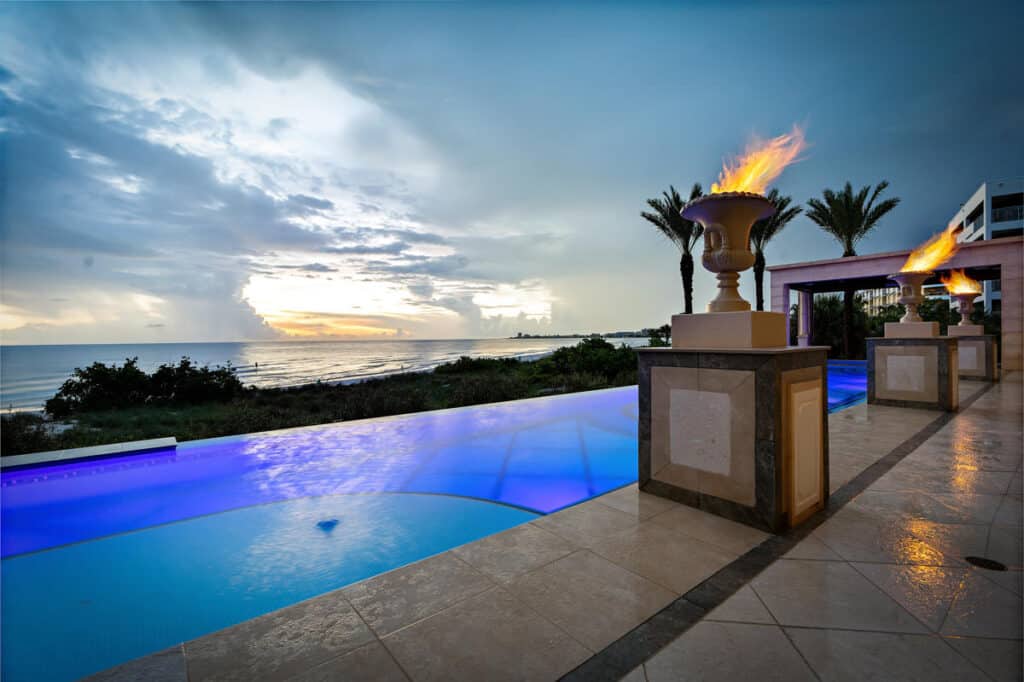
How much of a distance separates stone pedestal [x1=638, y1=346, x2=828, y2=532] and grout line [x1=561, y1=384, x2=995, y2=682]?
0.49 feet

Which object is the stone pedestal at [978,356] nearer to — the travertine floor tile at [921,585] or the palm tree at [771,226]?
the palm tree at [771,226]

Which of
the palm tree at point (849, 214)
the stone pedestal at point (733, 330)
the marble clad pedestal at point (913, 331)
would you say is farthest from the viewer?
the palm tree at point (849, 214)

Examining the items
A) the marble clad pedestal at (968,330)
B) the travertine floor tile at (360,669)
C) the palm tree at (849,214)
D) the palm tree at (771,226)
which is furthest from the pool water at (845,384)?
the travertine floor tile at (360,669)

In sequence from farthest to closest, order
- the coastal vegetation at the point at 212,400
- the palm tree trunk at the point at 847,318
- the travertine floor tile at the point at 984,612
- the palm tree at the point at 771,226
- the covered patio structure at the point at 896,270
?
the palm tree at the point at 771,226, the palm tree trunk at the point at 847,318, the covered patio structure at the point at 896,270, the coastal vegetation at the point at 212,400, the travertine floor tile at the point at 984,612

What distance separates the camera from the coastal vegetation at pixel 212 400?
1006 cm

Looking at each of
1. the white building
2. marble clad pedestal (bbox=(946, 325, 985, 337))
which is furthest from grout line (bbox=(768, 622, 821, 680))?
the white building

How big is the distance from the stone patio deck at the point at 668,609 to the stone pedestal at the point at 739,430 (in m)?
0.20

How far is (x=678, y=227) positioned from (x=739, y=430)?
17.8 m

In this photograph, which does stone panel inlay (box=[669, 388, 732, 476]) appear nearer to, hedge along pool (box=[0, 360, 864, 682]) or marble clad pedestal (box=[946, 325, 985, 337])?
hedge along pool (box=[0, 360, 864, 682])

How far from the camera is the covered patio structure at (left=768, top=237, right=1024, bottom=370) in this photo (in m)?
14.4

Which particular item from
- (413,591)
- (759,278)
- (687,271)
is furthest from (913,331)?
(759,278)

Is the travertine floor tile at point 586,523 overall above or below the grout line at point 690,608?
below

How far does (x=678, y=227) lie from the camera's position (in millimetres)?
18828

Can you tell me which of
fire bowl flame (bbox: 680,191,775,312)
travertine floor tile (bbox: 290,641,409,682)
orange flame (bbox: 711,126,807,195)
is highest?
orange flame (bbox: 711,126,807,195)
